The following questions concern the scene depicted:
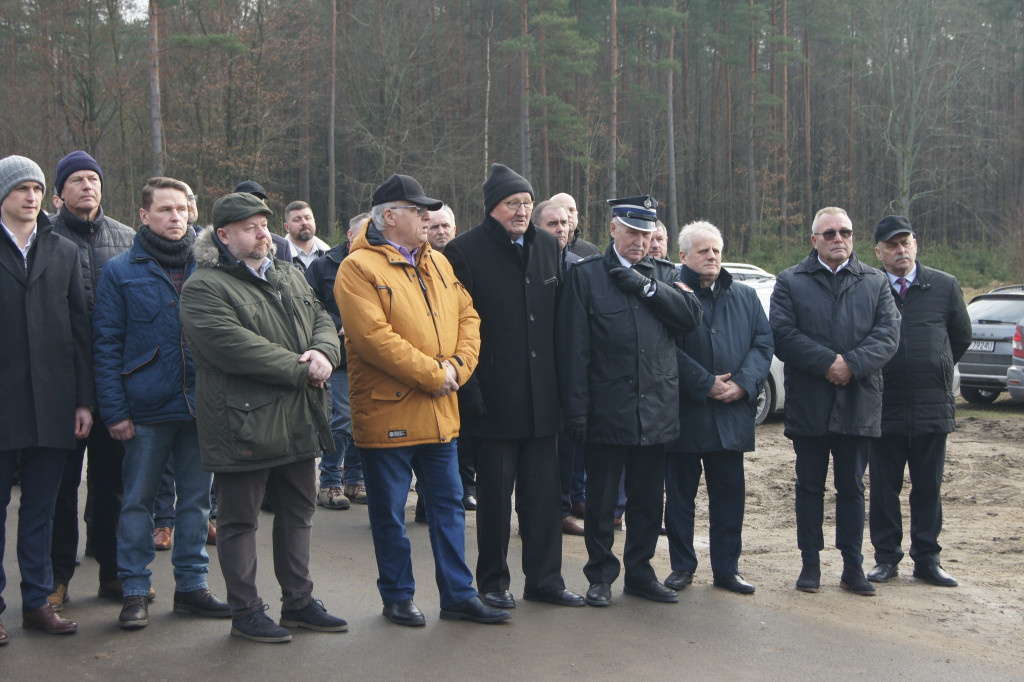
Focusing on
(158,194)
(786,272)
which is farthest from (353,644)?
(786,272)

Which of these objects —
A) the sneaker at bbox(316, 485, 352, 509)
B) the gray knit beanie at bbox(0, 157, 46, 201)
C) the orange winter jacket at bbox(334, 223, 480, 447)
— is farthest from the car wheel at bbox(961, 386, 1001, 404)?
the gray knit beanie at bbox(0, 157, 46, 201)

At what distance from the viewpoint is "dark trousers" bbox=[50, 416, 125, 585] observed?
5.24 metres

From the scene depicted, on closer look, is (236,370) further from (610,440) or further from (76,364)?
(610,440)

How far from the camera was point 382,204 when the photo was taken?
5035mm

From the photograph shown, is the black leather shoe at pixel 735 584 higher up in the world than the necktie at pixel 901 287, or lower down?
lower down

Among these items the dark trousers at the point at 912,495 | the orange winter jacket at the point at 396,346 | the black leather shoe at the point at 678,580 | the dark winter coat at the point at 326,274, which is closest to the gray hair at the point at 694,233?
the orange winter jacket at the point at 396,346

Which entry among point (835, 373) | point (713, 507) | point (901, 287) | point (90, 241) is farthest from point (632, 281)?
point (90, 241)

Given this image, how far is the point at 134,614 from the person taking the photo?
4.80 meters

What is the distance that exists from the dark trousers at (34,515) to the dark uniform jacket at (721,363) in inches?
134

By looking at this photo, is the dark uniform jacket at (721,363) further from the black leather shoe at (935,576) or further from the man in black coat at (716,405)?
the black leather shoe at (935,576)

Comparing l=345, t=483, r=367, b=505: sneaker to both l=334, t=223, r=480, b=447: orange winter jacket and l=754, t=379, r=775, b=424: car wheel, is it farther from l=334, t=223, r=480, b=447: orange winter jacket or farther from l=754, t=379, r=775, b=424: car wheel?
l=754, t=379, r=775, b=424: car wheel

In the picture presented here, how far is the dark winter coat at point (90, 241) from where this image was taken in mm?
5289

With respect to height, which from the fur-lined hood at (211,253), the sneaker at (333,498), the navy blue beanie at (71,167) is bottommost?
the sneaker at (333,498)

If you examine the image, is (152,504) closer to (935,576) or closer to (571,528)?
(571,528)
